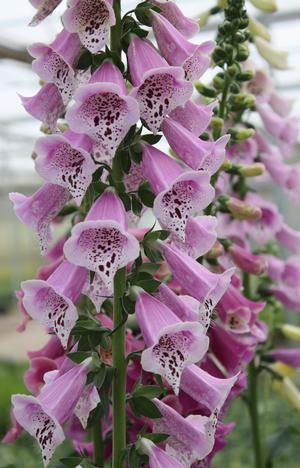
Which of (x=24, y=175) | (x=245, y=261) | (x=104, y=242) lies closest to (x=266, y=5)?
(x=245, y=261)

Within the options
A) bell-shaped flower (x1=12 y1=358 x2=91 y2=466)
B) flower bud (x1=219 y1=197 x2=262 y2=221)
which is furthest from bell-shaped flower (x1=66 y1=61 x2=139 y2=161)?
flower bud (x1=219 y1=197 x2=262 y2=221)

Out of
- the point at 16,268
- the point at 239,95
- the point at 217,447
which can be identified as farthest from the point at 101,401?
the point at 16,268

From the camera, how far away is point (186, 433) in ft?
3.50

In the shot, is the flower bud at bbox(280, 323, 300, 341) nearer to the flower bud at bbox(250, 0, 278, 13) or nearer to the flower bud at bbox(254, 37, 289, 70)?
the flower bud at bbox(254, 37, 289, 70)

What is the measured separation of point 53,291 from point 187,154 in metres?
0.27

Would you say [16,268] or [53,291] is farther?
[16,268]

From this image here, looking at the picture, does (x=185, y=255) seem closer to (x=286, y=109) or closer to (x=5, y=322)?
(x=286, y=109)

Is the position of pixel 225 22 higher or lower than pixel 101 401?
higher

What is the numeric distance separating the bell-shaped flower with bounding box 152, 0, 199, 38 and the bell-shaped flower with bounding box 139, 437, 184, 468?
1.98ft

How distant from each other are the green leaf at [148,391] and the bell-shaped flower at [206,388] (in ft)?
0.16

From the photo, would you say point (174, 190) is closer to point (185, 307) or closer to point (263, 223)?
point (185, 307)

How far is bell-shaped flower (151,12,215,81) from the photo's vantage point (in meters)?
1.06

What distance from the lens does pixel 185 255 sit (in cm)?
109

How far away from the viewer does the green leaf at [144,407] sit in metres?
1.04
